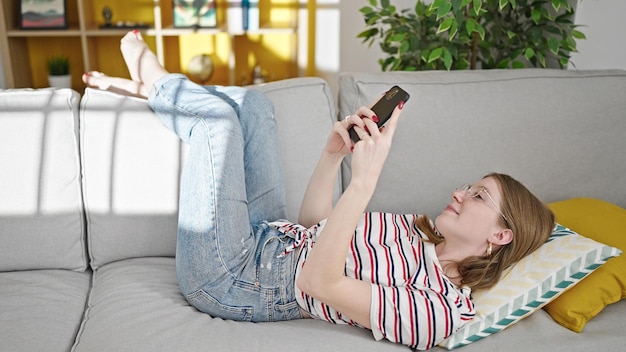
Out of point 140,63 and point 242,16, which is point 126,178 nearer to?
point 140,63

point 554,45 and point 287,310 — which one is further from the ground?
point 554,45

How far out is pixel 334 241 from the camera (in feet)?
3.45

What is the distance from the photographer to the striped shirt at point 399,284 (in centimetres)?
112

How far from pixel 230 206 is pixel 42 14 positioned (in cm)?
227

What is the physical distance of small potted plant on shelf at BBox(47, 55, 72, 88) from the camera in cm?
308

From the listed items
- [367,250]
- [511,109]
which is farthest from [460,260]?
[511,109]

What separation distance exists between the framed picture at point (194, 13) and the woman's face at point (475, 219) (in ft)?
7.67

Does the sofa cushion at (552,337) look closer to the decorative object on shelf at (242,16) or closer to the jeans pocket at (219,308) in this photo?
the jeans pocket at (219,308)

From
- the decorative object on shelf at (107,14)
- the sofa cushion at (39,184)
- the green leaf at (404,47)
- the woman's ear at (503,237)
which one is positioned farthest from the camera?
the decorative object on shelf at (107,14)

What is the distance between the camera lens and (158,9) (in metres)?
3.11

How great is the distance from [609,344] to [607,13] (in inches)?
51.4

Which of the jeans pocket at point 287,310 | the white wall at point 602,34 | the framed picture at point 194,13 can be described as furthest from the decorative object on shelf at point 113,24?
the jeans pocket at point 287,310

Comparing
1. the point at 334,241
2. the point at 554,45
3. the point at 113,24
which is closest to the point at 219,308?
the point at 334,241

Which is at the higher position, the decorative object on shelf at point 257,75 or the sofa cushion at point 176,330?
the decorative object on shelf at point 257,75
